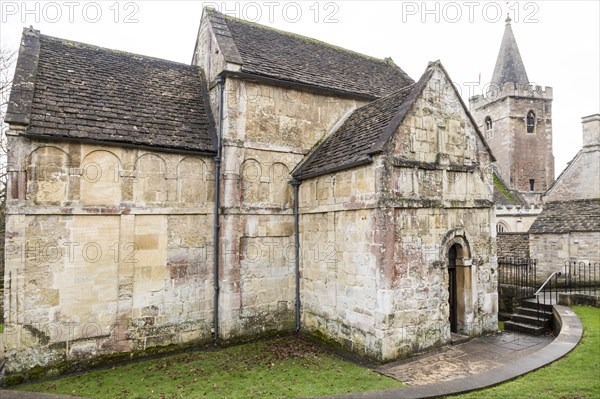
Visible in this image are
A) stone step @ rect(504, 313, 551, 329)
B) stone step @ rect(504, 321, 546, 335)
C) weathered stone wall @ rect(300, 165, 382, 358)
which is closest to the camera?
weathered stone wall @ rect(300, 165, 382, 358)

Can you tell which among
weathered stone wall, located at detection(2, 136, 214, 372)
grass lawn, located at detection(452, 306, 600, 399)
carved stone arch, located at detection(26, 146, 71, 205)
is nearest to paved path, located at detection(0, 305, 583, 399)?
grass lawn, located at detection(452, 306, 600, 399)

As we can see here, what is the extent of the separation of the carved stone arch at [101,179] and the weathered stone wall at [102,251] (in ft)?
0.07

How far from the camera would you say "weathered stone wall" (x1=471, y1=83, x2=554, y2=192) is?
40.9m

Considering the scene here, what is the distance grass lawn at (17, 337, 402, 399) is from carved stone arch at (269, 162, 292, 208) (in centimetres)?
425

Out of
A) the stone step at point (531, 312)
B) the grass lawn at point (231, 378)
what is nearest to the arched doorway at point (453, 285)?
the stone step at point (531, 312)

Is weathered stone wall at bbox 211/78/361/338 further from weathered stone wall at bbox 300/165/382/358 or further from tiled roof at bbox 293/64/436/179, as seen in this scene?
tiled roof at bbox 293/64/436/179

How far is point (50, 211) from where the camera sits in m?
8.66

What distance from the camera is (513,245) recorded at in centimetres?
2117

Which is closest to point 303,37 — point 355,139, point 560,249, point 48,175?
point 355,139

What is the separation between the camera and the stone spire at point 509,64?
41562mm

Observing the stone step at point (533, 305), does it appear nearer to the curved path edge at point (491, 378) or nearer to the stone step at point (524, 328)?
the stone step at point (524, 328)

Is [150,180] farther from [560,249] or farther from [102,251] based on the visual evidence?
[560,249]

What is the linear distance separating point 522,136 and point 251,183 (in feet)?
133

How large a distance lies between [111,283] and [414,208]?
7.87m
